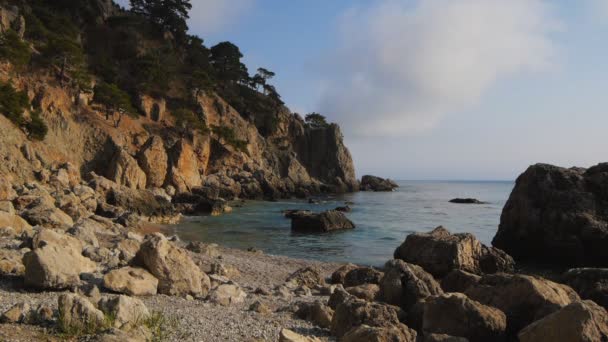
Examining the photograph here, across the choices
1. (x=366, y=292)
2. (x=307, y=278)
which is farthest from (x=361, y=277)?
(x=366, y=292)

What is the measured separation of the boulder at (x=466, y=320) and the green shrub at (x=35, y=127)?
38.8 meters

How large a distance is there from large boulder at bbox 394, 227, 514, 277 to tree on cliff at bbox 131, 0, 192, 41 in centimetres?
7462

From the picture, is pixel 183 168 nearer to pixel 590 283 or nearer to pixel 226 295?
pixel 226 295

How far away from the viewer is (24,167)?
30.6 meters

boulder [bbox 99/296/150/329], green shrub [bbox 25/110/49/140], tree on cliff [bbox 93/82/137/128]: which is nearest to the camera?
boulder [bbox 99/296/150/329]

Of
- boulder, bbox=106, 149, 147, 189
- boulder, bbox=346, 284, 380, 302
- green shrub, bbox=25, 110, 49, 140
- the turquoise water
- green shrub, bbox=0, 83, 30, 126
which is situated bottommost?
the turquoise water

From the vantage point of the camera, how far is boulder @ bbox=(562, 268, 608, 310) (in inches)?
371

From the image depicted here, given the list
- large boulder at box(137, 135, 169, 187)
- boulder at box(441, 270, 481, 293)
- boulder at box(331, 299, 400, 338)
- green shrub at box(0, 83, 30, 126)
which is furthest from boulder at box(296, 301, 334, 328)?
large boulder at box(137, 135, 169, 187)

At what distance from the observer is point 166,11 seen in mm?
79750

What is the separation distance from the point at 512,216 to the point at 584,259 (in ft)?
13.2

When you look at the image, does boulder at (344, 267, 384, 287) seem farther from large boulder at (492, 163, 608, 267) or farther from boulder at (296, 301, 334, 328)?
large boulder at (492, 163, 608, 267)

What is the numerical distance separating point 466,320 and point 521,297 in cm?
155

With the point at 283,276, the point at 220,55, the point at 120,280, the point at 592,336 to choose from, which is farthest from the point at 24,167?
the point at 220,55

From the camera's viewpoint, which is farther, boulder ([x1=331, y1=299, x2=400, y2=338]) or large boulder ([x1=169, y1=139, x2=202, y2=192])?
large boulder ([x1=169, y1=139, x2=202, y2=192])
